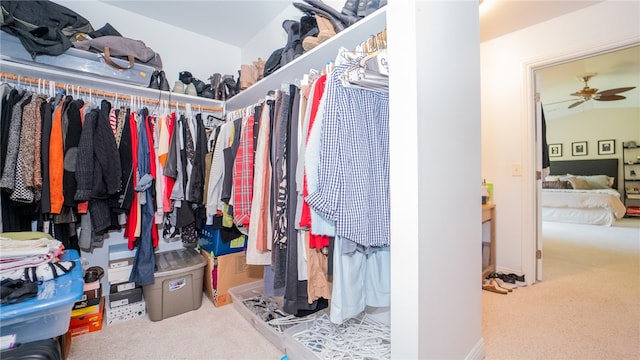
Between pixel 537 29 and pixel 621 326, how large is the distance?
236 cm

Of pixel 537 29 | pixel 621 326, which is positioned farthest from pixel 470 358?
pixel 537 29

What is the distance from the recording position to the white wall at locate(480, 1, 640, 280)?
6.99ft

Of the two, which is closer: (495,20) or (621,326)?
(621,326)

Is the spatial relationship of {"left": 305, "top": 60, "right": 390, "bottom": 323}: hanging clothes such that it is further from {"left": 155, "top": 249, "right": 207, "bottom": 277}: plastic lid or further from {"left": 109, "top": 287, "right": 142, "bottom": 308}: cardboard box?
{"left": 109, "top": 287, "right": 142, "bottom": 308}: cardboard box

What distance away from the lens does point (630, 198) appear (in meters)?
5.53

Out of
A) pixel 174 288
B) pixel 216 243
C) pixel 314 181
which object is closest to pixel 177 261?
pixel 174 288

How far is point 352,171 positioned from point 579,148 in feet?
25.9

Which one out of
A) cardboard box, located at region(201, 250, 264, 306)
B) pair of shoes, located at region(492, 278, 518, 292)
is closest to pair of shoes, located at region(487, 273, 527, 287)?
pair of shoes, located at region(492, 278, 518, 292)

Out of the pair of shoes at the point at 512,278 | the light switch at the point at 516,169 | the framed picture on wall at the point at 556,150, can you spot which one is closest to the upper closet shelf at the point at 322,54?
the light switch at the point at 516,169

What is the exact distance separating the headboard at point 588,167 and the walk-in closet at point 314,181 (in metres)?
6.99

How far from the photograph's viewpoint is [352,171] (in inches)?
40.4

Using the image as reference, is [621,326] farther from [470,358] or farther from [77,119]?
[77,119]

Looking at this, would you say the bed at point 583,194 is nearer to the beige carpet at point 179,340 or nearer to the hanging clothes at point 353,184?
the hanging clothes at point 353,184

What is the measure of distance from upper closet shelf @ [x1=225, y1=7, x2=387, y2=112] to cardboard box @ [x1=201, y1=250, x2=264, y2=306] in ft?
4.38
